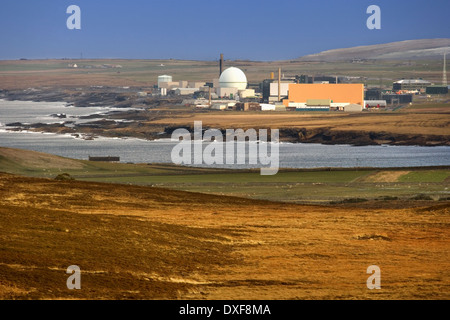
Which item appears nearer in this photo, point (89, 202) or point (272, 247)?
point (272, 247)

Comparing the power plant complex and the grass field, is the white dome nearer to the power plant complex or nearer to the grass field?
the power plant complex

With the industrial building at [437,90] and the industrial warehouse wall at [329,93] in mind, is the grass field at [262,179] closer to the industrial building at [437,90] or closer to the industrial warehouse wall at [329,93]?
the industrial warehouse wall at [329,93]

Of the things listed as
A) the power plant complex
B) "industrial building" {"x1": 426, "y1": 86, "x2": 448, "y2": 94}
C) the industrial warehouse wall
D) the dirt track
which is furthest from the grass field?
"industrial building" {"x1": 426, "y1": 86, "x2": 448, "y2": 94}

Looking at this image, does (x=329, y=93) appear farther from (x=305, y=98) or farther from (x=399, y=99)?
(x=399, y=99)

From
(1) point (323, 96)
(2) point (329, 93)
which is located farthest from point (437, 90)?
(1) point (323, 96)

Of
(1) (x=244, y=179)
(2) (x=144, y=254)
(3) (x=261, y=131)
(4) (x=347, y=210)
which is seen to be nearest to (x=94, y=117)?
(3) (x=261, y=131)

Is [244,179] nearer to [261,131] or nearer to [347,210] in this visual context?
[347,210]
